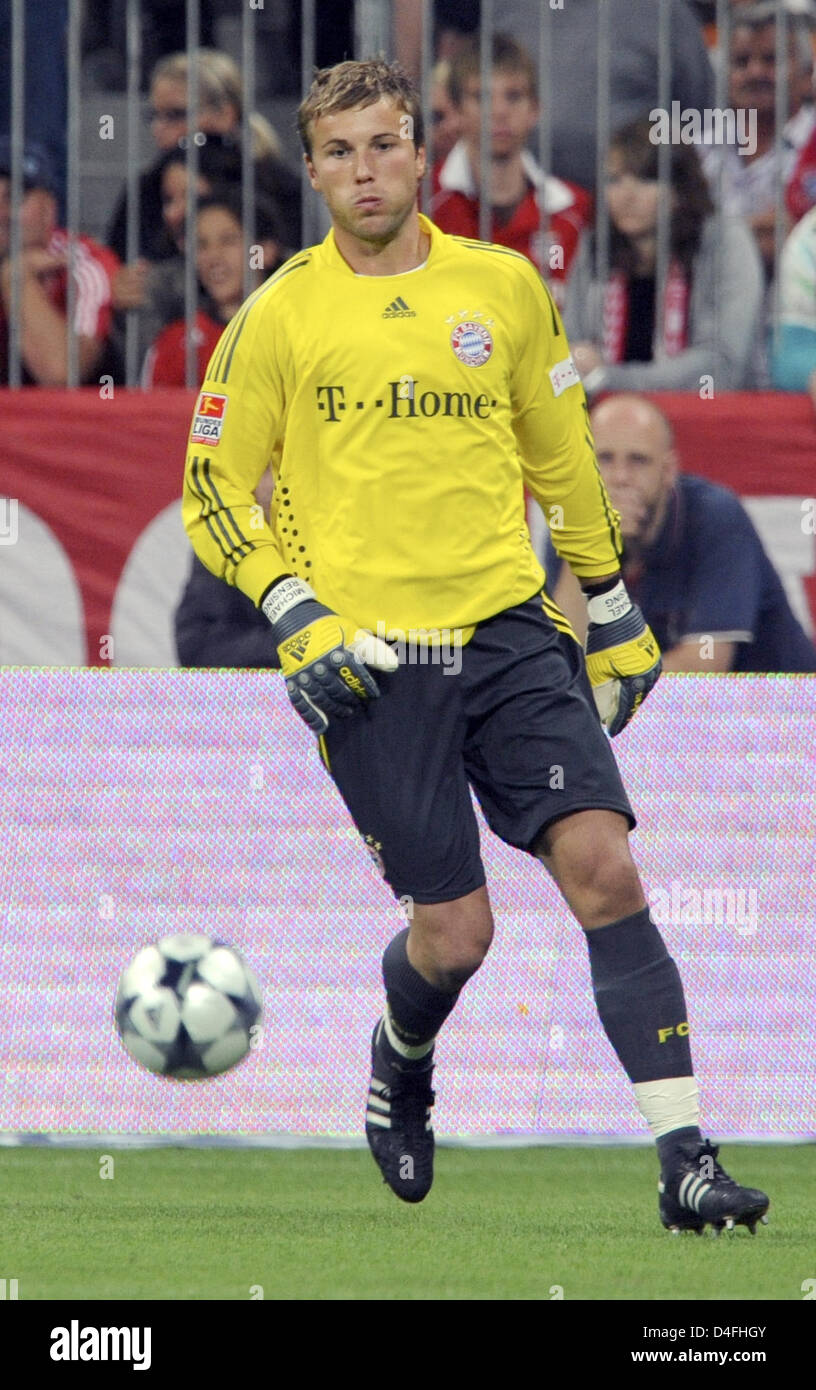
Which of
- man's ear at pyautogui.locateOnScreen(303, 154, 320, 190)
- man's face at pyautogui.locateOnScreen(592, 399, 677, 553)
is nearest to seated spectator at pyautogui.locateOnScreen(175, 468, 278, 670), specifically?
man's face at pyautogui.locateOnScreen(592, 399, 677, 553)

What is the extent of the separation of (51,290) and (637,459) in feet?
6.82

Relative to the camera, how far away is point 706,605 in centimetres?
708

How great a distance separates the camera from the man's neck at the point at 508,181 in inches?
300

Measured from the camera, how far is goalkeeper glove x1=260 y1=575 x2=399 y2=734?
4.52 metres

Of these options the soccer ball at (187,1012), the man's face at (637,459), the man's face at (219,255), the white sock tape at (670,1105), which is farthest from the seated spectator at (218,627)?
the white sock tape at (670,1105)

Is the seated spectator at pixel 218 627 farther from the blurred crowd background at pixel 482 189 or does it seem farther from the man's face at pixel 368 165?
the man's face at pixel 368 165

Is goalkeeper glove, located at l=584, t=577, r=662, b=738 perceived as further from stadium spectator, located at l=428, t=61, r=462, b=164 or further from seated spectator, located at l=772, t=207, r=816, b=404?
stadium spectator, located at l=428, t=61, r=462, b=164

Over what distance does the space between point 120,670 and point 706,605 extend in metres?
1.83

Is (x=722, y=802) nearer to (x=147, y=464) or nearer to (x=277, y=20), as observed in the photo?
(x=147, y=464)

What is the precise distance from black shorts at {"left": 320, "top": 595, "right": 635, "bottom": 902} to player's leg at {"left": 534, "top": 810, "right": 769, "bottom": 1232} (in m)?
0.08
